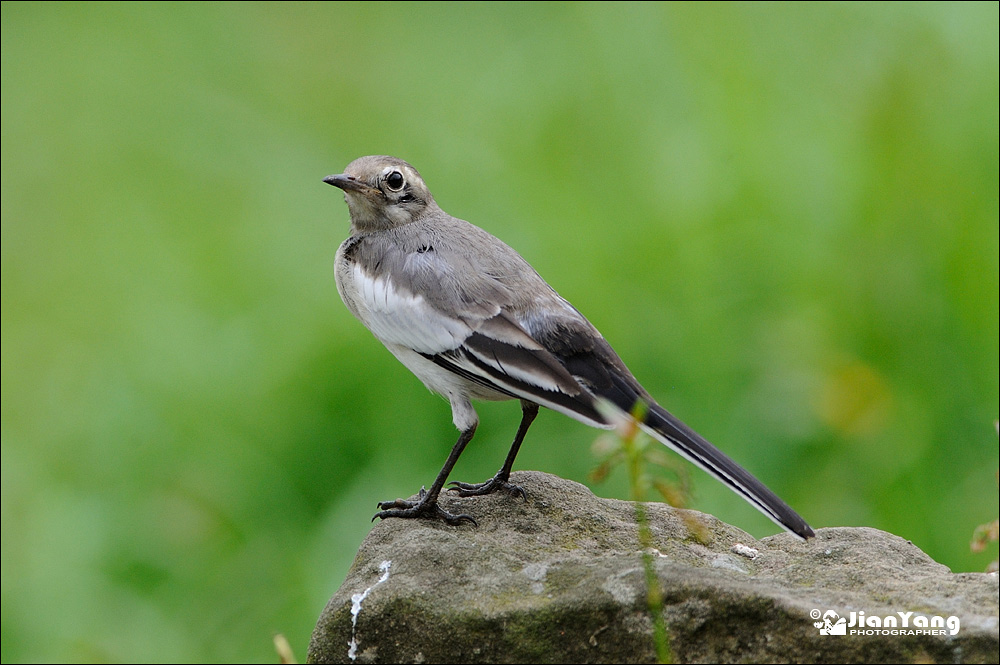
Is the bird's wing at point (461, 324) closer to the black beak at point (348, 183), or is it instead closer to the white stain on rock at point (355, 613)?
the black beak at point (348, 183)

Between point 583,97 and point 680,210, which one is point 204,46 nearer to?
point 583,97

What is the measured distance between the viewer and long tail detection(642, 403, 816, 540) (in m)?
4.15

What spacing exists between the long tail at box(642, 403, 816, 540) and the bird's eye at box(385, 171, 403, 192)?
2036 mm

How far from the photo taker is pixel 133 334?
870 cm

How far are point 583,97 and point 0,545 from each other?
554 centimetres

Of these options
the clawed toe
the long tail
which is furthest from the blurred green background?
the long tail

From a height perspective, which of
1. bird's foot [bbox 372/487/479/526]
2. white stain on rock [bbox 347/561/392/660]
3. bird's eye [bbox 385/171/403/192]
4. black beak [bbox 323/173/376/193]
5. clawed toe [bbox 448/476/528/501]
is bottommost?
white stain on rock [bbox 347/561/392/660]

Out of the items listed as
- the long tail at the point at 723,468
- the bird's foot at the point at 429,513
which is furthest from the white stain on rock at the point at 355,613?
the long tail at the point at 723,468

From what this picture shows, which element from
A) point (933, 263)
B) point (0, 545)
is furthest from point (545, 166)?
point (0, 545)

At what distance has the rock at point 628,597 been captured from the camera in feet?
11.0

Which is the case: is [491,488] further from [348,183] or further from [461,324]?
[348,183]

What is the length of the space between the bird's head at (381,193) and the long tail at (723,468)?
1979 mm

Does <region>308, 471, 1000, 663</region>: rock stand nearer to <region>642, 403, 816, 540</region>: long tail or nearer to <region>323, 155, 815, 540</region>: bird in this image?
<region>642, 403, 816, 540</region>: long tail

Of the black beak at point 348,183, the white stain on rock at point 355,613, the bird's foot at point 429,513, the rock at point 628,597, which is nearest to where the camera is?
the rock at point 628,597
